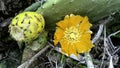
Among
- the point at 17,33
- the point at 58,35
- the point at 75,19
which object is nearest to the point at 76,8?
the point at 75,19

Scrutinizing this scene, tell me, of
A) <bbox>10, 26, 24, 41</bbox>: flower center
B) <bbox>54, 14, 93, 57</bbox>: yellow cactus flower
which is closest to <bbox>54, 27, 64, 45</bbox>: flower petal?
<bbox>54, 14, 93, 57</bbox>: yellow cactus flower

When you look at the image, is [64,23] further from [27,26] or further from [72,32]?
[27,26]

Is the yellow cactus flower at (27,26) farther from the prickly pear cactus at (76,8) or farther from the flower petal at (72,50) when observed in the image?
the flower petal at (72,50)

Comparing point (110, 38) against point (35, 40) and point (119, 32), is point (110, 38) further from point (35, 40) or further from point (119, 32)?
point (35, 40)

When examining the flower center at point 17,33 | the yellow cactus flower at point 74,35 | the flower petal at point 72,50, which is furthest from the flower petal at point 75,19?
the flower center at point 17,33

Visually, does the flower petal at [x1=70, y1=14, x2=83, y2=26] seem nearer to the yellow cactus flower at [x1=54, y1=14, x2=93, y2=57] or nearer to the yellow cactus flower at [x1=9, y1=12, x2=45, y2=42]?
the yellow cactus flower at [x1=54, y1=14, x2=93, y2=57]

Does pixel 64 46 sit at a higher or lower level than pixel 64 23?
lower
